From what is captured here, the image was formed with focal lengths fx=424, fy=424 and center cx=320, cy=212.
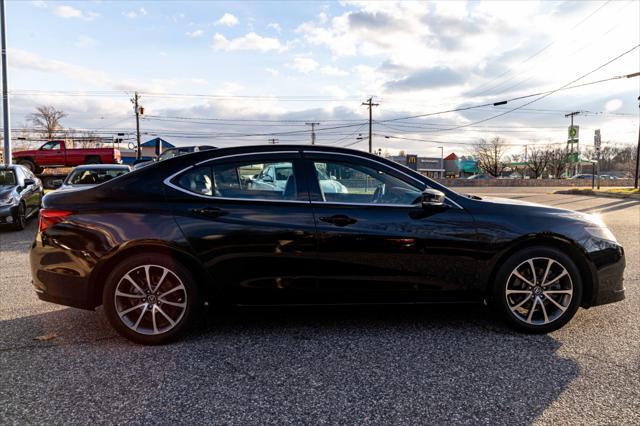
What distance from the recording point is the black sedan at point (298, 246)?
11.0 feet

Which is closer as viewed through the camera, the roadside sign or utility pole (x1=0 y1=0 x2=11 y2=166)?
utility pole (x1=0 y1=0 x2=11 y2=166)

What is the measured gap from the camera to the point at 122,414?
2.43 meters

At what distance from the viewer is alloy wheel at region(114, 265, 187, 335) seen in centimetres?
337

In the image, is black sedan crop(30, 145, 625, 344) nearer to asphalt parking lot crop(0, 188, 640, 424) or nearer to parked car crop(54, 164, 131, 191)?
asphalt parking lot crop(0, 188, 640, 424)

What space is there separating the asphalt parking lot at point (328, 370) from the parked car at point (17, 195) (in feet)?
19.8

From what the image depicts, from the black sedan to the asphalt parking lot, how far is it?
312 millimetres

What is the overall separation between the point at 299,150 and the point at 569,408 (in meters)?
2.62

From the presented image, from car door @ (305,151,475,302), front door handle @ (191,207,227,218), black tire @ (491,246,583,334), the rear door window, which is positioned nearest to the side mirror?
car door @ (305,151,475,302)

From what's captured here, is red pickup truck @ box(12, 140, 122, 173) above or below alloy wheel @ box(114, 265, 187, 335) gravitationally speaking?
above

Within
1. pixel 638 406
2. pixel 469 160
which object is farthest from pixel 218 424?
pixel 469 160

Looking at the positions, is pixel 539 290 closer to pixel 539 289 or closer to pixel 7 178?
pixel 539 289

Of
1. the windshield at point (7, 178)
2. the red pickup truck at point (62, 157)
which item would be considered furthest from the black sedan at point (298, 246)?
the red pickup truck at point (62, 157)

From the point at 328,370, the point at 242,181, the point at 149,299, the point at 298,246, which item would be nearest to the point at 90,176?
the point at 149,299

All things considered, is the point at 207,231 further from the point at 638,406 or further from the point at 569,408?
the point at 638,406
